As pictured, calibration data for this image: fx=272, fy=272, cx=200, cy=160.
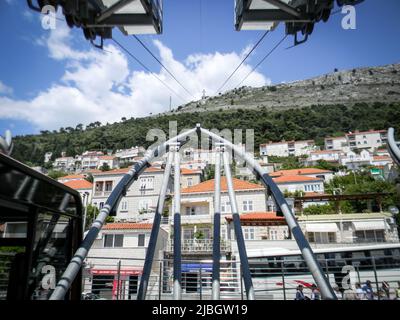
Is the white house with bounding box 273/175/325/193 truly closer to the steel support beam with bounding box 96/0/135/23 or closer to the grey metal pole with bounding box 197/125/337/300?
the grey metal pole with bounding box 197/125/337/300

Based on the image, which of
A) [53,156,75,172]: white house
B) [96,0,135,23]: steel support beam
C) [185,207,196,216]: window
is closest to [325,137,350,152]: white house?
[185,207,196,216]: window

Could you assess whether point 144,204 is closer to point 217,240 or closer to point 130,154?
point 217,240

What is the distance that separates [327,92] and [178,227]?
182 meters

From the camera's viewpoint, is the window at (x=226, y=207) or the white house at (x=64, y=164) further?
the white house at (x=64, y=164)

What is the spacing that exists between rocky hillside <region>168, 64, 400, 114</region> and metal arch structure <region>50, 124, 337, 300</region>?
131m

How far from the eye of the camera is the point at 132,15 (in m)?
6.25

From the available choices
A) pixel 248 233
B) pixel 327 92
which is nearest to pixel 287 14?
pixel 248 233

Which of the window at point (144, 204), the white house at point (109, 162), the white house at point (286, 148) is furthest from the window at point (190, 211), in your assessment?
the white house at point (286, 148)

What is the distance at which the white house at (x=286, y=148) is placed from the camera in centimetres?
10969

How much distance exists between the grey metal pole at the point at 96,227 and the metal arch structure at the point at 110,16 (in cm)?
376

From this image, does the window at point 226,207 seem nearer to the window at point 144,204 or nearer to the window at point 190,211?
the window at point 190,211

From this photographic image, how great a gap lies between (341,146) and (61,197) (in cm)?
11611

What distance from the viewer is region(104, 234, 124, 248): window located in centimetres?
2900

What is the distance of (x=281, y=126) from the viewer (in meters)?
128
